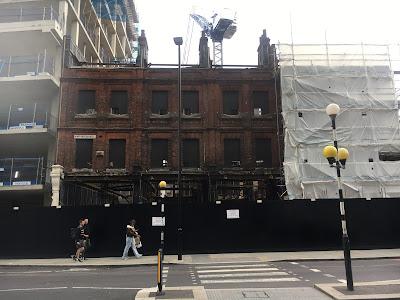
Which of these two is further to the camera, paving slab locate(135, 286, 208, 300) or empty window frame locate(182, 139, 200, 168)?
empty window frame locate(182, 139, 200, 168)

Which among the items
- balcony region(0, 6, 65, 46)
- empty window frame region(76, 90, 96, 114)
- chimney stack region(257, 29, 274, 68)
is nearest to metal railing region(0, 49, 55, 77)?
balcony region(0, 6, 65, 46)

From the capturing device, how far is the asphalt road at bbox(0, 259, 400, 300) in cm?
1031

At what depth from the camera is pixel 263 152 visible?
27422 mm

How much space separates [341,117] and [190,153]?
9.45 m

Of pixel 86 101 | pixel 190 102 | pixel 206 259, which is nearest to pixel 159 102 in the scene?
pixel 190 102

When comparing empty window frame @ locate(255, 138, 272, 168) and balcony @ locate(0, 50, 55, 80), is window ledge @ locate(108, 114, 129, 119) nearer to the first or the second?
balcony @ locate(0, 50, 55, 80)

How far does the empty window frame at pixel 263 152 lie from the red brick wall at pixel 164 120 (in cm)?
33

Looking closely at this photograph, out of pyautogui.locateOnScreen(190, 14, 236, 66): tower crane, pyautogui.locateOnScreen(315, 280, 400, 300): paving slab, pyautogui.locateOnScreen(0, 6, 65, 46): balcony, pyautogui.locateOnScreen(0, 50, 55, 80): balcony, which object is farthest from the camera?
pyautogui.locateOnScreen(190, 14, 236, 66): tower crane

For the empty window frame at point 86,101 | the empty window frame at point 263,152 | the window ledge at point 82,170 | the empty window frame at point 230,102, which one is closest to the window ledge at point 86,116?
the empty window frame at point 86,101

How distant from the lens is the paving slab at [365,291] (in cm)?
855

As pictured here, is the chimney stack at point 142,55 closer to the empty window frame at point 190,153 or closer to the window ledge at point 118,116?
the window ledge at point 118,116

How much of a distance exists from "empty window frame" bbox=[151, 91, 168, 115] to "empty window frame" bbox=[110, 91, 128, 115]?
69.1 inches

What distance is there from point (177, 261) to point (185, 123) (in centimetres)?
1228

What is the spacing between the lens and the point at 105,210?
65.2ft
